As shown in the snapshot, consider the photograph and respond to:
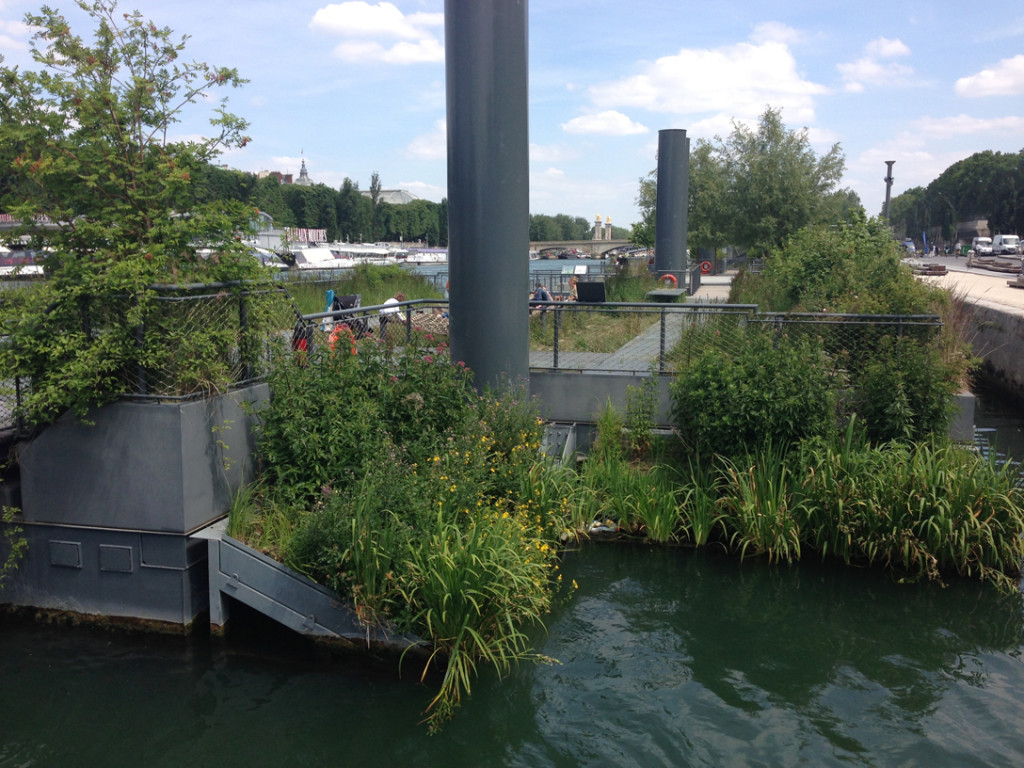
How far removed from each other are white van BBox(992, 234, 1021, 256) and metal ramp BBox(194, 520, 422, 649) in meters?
80.4

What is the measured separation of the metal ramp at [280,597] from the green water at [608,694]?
26 cm

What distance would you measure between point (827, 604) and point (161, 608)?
5985 millimetres

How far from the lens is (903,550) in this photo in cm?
827

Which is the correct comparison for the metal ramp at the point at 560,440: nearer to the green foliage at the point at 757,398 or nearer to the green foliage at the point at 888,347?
the green foliage at the point at 757,398

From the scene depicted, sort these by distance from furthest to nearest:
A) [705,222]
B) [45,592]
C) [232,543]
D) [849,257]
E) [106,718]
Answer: [705,222] → [849,257] → [45,592] → [232,543] → [106,718]

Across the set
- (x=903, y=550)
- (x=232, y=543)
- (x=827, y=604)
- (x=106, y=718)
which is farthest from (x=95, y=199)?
(x=903, y=550)

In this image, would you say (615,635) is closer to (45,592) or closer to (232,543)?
(232,543)

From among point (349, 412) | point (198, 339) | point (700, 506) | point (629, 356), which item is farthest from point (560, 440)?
point (198, 339)

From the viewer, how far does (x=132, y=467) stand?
700 centimetres

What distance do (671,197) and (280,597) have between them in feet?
67.2

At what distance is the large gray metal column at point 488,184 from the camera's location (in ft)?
29.2

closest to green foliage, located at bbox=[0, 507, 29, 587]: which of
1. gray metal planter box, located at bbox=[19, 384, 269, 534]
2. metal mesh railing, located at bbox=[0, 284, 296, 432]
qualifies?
gray metal planter box, located at bbox=[19, 384, 269, 534]

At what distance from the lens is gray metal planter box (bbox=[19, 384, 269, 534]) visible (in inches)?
273

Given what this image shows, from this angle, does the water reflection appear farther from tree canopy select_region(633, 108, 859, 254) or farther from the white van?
the white van
